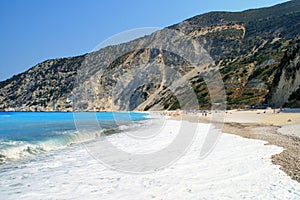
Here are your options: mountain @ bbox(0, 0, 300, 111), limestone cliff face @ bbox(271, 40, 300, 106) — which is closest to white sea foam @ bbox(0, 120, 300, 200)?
limestone cliff face @ bbox(271, 40, 300, 106)

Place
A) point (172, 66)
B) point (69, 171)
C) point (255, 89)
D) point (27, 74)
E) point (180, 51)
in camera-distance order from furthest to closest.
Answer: point (27, 74) → point (180, 51) → point (172, 66) → point (255, 89) → point (69, 171)

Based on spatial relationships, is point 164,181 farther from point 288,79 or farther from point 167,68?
point 167,68

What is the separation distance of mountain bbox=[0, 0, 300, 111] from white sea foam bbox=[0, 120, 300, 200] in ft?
186

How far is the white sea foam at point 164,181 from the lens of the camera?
459 centimetres

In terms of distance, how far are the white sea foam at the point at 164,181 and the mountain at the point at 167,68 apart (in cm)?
5665

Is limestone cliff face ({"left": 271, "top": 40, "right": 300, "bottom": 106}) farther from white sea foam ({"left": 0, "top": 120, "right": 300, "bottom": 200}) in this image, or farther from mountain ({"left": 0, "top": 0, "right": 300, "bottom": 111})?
white sea foam ({"left": 0, "top": 120, "right": 300, "bottom": 200})

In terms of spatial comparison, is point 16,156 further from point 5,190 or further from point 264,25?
point 264,25

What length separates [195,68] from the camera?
335 feet

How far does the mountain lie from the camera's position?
3081 inches

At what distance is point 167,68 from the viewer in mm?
109000

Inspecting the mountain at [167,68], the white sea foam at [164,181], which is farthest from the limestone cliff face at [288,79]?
the white sea foam at [164,181]

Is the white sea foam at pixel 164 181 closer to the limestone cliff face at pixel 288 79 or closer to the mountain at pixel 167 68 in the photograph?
the limestone cliff face at pixel 288 79

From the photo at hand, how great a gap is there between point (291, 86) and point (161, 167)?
105ft

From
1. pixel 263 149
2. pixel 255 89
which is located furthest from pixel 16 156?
pixel 255 89
